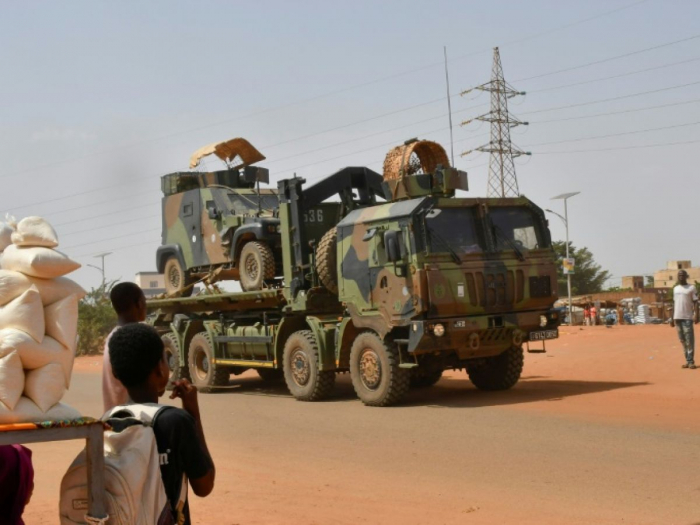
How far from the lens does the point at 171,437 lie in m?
3.69

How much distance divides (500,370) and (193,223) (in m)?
6.94

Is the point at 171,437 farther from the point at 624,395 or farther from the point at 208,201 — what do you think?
the point at 208,201

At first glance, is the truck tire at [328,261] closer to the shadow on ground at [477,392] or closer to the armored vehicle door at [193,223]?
the shadow on ground at [477,392]

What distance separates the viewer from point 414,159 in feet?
50.3

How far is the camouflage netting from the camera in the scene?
593 inches

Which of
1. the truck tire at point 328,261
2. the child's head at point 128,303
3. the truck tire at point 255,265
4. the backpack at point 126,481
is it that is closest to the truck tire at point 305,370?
the truck tire at point 328,261

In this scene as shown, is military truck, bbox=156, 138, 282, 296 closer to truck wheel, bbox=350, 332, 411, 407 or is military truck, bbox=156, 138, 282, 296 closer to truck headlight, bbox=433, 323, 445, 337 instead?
truck wheel, bbox=350, 332, 411, 407

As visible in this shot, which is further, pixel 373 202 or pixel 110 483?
pixel 373 202

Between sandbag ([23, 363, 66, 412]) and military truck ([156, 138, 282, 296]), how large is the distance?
13049 millimetres

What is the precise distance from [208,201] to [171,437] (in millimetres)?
15460

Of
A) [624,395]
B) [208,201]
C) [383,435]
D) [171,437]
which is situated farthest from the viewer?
[208,201]

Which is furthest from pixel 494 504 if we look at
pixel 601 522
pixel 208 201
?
pixel 208 201

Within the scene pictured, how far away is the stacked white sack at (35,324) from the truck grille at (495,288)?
407 inches

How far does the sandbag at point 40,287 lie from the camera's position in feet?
12.5
